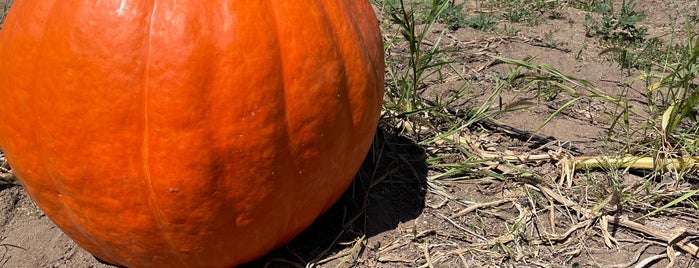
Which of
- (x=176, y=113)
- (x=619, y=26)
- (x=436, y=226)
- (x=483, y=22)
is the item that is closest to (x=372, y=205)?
(x=436, y=226)

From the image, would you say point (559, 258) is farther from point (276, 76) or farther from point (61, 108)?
point (61, 108)

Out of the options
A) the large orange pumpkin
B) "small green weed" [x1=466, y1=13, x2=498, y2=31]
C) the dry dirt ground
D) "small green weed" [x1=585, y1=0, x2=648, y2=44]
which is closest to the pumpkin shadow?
the dry dirt ground

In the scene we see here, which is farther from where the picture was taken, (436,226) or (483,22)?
(483,22)

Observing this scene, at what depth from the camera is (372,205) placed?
2.87m

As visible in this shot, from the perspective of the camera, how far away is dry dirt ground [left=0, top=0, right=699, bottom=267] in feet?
8.55

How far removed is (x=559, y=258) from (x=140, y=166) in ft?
5.22

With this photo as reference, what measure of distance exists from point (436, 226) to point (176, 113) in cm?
129

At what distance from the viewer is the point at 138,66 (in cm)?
190

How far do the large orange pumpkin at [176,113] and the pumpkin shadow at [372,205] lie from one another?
1.32 ft

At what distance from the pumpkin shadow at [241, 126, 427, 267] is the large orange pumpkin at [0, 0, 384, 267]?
40 cm

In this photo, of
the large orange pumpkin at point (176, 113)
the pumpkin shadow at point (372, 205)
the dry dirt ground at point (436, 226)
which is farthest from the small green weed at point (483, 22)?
the large orange pumpkin at point (176, 113)

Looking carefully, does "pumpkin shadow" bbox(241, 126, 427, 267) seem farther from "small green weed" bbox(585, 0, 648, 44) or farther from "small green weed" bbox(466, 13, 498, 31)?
"small green weed" bbox(585, 0, 648, 44)

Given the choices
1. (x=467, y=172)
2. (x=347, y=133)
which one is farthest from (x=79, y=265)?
(x=467, y=172)

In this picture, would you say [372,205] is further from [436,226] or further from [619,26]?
[619,26]
